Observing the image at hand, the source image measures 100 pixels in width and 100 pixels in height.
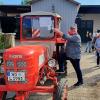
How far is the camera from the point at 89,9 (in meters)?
40.7

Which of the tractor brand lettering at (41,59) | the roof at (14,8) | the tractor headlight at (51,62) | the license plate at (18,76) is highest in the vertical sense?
the tractor brand lettering at (41,59)

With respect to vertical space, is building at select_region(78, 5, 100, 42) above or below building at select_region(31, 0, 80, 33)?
below

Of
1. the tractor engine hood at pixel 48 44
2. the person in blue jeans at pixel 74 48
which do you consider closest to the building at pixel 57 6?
the person in blue jeans at pixel 74 48

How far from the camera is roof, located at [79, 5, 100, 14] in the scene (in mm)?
40531

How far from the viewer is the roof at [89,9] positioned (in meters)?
40.5

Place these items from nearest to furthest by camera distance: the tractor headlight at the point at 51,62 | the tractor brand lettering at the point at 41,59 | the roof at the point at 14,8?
the tractor brand lettering at the point at 41,59, the tractor headlight at the point at 51,62, the roof at the point at 14,8

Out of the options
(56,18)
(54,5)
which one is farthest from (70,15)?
(56,18)

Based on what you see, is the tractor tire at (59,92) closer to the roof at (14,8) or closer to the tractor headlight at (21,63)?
the tractor headlight at (21,63)

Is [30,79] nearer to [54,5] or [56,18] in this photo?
[56,18]

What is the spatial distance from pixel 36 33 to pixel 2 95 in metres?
3.19

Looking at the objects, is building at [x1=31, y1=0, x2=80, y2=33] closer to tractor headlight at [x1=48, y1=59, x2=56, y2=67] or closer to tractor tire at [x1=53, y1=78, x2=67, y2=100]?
tractor headlight at [x1=48, y1=59, x2=56, y2=67]

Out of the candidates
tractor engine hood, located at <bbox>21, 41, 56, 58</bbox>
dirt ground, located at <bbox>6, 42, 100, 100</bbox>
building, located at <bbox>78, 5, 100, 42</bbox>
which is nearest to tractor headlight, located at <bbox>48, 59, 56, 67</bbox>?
tractor engine hood, located at <bbox>21, 41, 56, 58</bbox>

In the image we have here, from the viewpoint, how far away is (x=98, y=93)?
10.8 metres

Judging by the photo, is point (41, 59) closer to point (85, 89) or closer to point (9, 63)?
point (9, 63)
